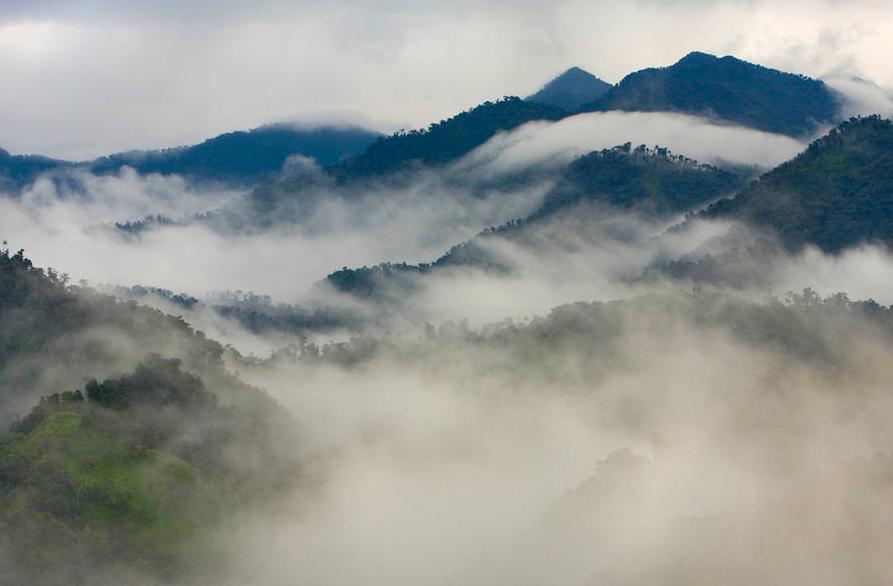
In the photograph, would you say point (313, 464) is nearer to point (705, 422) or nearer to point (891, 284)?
point (705, 422)

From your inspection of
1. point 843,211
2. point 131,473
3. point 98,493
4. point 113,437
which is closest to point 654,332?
point 843,211

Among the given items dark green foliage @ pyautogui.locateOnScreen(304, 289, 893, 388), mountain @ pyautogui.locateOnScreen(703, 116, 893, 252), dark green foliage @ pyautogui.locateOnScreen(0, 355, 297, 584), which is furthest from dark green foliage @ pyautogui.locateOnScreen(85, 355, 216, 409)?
mountain @ pyautogui.locateOnScreen(703, 116, 893, 252)

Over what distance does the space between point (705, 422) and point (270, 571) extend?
52.4 metres

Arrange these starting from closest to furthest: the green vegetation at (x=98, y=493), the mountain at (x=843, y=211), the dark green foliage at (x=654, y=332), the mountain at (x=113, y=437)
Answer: the green vegetation at (x=98, y=493) < the mountain at (x=113, y=437) < the dark green foliage at (x=654, y=332) < the mountain at (x=843, y=211)

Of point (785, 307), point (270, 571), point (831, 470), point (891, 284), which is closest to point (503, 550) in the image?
point (270, 571)

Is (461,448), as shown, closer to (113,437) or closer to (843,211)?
(113,437)

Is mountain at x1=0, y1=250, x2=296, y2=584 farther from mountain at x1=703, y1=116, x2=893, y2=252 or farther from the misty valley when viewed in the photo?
mountain at x1=703, y1=116, x2=893, y2=252

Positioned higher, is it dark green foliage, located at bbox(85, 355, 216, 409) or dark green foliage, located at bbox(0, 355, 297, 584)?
dark green foliage, located at bbox(85, 355, 216, 409)

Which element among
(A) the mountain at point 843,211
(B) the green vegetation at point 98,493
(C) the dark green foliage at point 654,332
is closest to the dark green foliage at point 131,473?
(B) the green vegetation at point 98,493

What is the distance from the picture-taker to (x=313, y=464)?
107688mm

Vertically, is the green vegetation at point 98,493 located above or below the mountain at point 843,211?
below

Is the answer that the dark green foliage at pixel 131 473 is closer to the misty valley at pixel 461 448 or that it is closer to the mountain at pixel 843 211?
the misty valley at pixel 461 448

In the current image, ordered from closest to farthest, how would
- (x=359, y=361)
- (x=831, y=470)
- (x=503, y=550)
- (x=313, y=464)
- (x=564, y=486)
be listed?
(x=831, y=470)
(x=503, y=550)
(x=313, y=464)
(x=564, y=486)
(x=359, y=361)

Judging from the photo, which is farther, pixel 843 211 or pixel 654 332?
pixel 843 211
